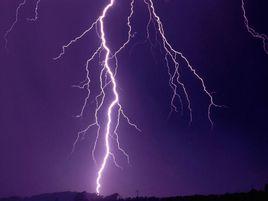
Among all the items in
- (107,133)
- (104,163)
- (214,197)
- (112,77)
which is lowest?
(214,197)

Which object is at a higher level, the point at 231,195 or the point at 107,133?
the point at 107,133

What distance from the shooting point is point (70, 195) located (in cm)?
4706

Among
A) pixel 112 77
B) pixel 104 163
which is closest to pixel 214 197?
pixel 104 163

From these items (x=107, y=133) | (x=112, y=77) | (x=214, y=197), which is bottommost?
(x=214, y=197)

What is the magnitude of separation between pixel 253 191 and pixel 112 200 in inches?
391

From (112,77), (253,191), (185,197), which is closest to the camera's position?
(253,191)

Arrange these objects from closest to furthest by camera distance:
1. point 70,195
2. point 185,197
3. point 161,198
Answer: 1. point 185,197
2. point 161,198
3. point 70,195

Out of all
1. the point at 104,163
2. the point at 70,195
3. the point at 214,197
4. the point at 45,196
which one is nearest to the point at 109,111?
the point at 104,163

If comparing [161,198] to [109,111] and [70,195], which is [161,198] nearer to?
[109,111]

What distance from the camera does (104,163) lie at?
62.6ft

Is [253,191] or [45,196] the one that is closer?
[253,191]

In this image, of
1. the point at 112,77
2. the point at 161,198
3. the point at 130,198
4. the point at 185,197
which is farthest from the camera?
the point at 130,198

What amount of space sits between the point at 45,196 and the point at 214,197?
38223 mm

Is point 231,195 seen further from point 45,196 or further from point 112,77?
point 45,196
